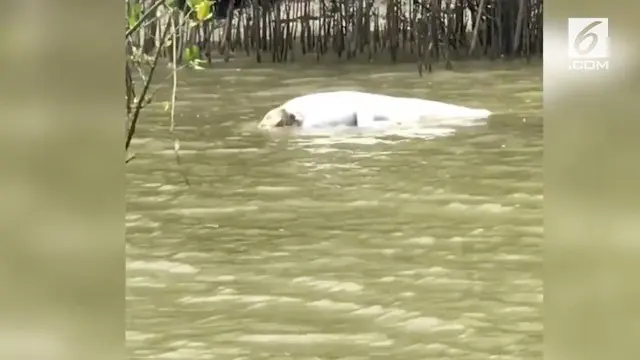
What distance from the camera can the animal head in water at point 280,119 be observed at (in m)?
1.60

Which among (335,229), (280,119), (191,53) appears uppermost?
(191,53)

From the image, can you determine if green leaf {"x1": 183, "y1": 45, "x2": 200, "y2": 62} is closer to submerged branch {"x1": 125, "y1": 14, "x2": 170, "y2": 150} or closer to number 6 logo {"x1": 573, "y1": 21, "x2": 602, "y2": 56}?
submerged branch {"x1": 125, "y1": 14, "x2": 170, "y2": 150}

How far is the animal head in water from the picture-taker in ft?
5.26

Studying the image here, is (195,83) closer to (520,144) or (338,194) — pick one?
(338,194)

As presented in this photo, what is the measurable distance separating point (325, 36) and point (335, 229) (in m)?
0.33

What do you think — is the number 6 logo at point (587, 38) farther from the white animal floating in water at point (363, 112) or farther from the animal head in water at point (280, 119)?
the animal head in water at point (280, 119)

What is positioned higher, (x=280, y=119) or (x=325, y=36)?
(x=325, y=36)

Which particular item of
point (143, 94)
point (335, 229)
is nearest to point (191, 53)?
point (143, 94)

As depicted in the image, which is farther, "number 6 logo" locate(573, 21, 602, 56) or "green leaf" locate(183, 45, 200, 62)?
"green leaf" locate(183, 45, 200, 62)

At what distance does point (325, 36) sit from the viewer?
1.64 m

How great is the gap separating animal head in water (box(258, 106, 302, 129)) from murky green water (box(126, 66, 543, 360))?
2cm

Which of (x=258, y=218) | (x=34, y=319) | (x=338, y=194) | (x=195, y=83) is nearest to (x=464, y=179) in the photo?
(x=338, y=194)

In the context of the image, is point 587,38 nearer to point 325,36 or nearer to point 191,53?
point 325,36

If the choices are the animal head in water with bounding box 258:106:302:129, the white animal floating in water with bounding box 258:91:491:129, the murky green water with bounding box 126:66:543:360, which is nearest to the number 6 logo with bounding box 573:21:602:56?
the murky green water with bounding box 126:66:543:360
